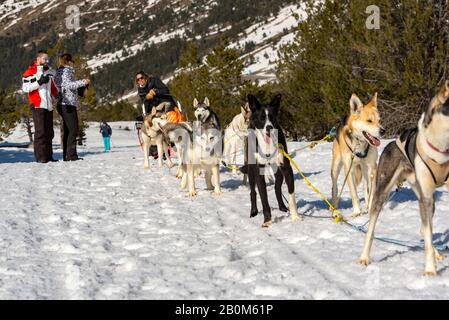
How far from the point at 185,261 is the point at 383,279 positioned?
1742 millimetres

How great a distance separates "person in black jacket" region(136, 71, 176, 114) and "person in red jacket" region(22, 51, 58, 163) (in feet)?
6.90

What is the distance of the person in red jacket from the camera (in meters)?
11.6

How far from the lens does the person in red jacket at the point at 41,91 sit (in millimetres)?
11570

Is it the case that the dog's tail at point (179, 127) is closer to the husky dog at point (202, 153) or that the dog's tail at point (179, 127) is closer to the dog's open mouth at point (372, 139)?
the husky dog at point (202, 153)

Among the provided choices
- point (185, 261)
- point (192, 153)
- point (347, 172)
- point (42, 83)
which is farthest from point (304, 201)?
point (42, 83)

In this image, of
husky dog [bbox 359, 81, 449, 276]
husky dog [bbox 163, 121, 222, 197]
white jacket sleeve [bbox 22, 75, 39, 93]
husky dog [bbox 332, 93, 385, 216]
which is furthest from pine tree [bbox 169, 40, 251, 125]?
husky dog [bbox 359, 81, 449, 276]

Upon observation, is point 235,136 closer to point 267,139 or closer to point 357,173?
point 357,173

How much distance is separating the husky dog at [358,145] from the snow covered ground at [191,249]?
43cm

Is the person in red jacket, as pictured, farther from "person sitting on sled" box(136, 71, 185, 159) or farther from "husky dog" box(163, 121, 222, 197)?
"husky dog" box(163, 121, 222, 197)

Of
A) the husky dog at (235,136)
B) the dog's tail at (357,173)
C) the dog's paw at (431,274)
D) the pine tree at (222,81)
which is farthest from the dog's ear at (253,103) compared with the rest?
the pine tree at (222,81)

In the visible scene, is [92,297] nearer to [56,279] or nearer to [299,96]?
[56,279]

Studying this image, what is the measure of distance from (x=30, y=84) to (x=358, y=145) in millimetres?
8180

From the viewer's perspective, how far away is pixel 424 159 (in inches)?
156

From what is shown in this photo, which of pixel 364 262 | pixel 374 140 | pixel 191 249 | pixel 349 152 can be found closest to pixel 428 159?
pixel 364 262
